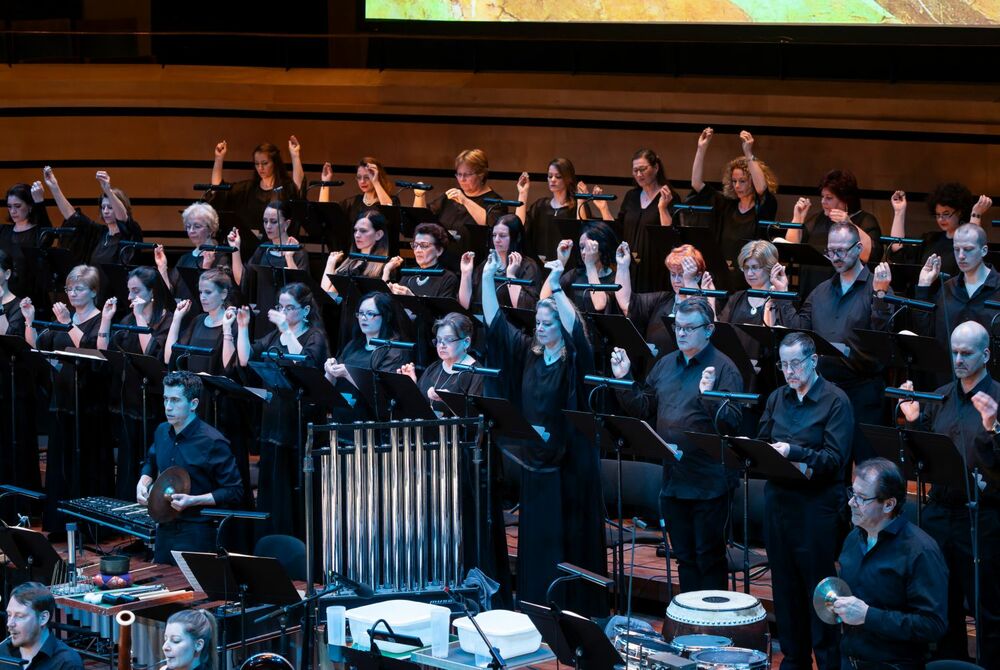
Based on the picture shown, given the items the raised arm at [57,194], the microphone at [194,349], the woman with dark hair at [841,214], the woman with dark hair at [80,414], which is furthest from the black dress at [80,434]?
the woman with dark hair at [841,214]

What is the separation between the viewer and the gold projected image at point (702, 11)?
36.4 feet

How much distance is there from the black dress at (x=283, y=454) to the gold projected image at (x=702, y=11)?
4.80 metres

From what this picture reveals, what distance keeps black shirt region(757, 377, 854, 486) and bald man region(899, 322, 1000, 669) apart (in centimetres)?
42

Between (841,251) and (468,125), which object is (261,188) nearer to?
(468,125)

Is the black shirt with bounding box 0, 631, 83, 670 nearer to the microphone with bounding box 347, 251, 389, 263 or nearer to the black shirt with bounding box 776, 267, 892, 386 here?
the microphone with bounding box 347, 251, 389, 263

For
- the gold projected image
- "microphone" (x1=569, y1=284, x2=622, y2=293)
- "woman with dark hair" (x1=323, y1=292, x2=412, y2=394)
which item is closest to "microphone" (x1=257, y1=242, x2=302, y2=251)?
"woman with dark hair" (x1=323, y1=292, x2=412, y2=394)

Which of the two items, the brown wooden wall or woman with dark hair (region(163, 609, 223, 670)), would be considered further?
the brown wooden wall

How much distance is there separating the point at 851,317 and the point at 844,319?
39 millimetres

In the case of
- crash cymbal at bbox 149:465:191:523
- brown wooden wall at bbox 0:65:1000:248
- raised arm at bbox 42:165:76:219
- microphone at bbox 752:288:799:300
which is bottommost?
crash cymbal at bbox 149:465:191:523

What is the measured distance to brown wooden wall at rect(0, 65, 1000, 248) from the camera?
1177cm

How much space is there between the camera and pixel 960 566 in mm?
6625

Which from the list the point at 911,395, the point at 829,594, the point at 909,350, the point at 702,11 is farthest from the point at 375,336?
the point at 702,11

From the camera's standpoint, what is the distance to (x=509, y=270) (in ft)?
30.9

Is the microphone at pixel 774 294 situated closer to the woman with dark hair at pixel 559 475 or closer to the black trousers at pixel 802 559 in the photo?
the woman with dark hair at pixel 559 475
